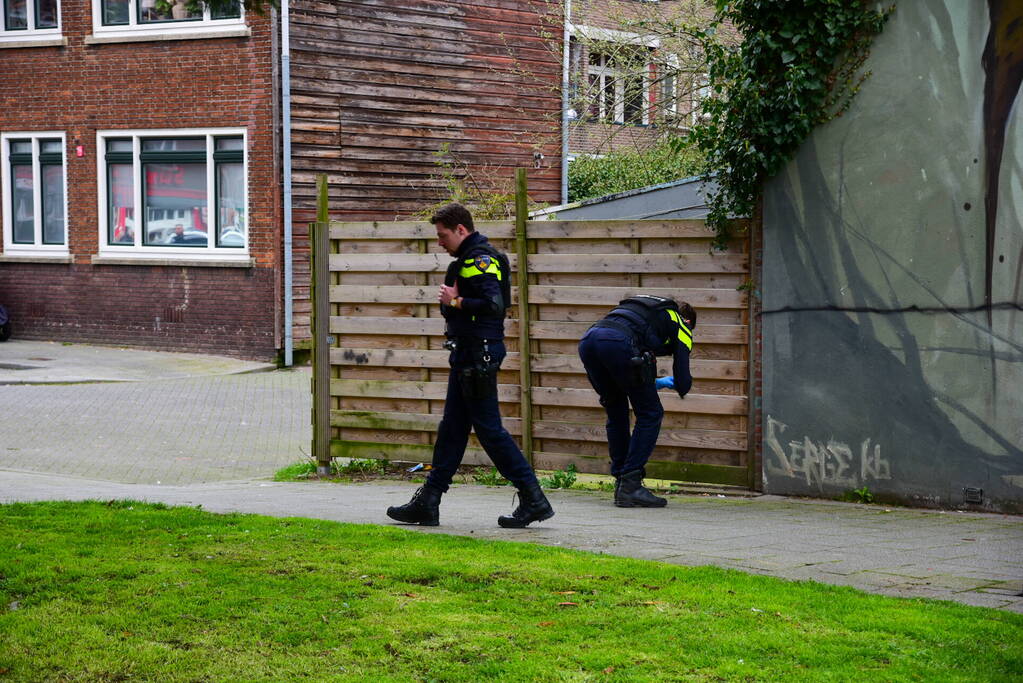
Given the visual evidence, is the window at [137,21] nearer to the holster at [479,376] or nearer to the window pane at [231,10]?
the window pane at [231,10]

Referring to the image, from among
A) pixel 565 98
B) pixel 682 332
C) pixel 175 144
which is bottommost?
pixel 682 332

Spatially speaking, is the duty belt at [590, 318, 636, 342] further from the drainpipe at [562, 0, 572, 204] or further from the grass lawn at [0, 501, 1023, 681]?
the drainpipe at [562, 0, 572, 204]

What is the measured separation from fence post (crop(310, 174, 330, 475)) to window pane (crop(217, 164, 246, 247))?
10.1m

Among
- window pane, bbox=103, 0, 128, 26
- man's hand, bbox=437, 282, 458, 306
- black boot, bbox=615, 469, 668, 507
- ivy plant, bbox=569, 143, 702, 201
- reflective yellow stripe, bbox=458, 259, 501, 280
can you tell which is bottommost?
black boot, bbox=615, 469, 668, 507

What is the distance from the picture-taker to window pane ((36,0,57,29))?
21500 millimetres

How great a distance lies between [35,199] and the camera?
22047mm

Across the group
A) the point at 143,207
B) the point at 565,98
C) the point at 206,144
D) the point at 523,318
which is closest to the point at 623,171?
the point at 565,98

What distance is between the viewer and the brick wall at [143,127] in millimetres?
19859

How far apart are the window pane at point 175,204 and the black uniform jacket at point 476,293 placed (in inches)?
552

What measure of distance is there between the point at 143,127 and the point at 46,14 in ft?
9.23

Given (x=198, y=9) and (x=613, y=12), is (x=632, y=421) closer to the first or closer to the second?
(x=198, y=9)

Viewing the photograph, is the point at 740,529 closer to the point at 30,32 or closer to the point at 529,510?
the point at 529,510

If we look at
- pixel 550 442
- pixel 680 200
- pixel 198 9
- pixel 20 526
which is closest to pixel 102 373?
pixel 680 200

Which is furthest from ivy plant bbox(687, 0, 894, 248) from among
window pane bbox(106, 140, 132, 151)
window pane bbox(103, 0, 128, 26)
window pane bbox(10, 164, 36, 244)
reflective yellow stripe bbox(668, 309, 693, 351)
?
window pane bbox(10, 164, 36, 244)
